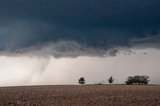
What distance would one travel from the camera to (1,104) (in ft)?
142

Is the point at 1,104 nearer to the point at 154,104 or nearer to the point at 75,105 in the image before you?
the point at 75,105

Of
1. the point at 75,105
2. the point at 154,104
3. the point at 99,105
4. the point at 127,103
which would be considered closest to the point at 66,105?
the point at 75,105

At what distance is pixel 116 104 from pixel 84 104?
3835 millimetres

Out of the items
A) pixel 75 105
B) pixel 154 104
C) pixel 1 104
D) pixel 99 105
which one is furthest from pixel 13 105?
pixel 154 104

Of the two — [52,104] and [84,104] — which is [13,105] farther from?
[84,104]

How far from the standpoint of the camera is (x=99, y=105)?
4194cm

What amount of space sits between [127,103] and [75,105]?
6.60m

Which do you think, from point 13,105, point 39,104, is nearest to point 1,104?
point 13,105

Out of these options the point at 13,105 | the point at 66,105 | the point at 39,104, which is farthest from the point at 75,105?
the point at 13,105

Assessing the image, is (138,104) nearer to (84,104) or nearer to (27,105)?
(84,104)

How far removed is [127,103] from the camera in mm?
43781

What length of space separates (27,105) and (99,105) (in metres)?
8.38

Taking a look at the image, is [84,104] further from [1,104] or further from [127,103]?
[1,104]

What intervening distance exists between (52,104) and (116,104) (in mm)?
7656
